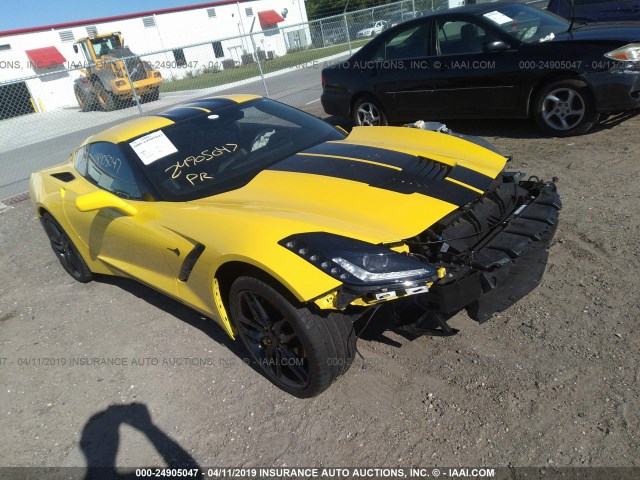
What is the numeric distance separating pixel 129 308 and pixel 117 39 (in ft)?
71.0

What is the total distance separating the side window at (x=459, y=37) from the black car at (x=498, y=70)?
11mm

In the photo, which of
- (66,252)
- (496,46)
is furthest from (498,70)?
(66,252)

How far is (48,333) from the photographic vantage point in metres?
3.92

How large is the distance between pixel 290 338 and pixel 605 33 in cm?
499

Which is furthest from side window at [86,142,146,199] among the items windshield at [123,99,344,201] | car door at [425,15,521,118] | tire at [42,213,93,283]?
car door at [425,15,521,118]

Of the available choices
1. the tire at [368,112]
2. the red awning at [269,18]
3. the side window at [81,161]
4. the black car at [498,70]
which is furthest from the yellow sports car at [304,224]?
the red awning at [269,18]

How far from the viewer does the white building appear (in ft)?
75.7

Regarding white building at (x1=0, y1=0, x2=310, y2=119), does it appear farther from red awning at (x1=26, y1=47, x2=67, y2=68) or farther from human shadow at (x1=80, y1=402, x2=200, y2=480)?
human shadow at (x1=80, y1=402, x2=200, y2=480)

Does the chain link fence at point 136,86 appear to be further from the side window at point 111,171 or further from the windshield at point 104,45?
the side window at point 111,171

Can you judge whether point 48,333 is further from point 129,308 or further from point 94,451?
point 94,451

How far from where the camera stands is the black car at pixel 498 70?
497 cm

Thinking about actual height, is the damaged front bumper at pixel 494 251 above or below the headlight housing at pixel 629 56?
→ below

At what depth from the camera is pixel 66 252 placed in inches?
177

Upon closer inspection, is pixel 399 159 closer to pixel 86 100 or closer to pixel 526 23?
pixel 526 23
